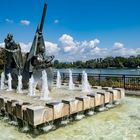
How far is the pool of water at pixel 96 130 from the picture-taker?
6277mm

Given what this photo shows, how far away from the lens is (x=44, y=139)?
6.14 m

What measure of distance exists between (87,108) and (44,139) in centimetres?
282

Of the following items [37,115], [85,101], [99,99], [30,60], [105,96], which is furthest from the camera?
[30,60]

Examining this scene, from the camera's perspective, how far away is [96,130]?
681 cm

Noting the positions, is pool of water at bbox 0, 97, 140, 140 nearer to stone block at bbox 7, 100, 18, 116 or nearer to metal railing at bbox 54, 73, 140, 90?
stone block at bbox 7, 100, 18, 116

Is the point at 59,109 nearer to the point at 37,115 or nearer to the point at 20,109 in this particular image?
the point at 37,115

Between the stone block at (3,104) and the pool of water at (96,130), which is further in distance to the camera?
the stone block at (3,104)

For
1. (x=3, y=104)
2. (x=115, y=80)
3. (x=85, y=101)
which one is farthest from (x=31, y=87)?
(x=115, y=80)

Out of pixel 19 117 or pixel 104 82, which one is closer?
pixel 19 117

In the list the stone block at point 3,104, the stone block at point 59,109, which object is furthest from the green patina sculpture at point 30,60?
the stone block at point 59,109

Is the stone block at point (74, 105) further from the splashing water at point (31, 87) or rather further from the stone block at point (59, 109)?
the splashing water at point (31, 87)

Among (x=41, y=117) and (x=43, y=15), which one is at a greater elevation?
(x=43, y=15)

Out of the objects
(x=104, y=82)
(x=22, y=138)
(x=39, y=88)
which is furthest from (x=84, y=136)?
(x=104, y=82)

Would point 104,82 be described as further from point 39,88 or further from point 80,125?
point 80,125
